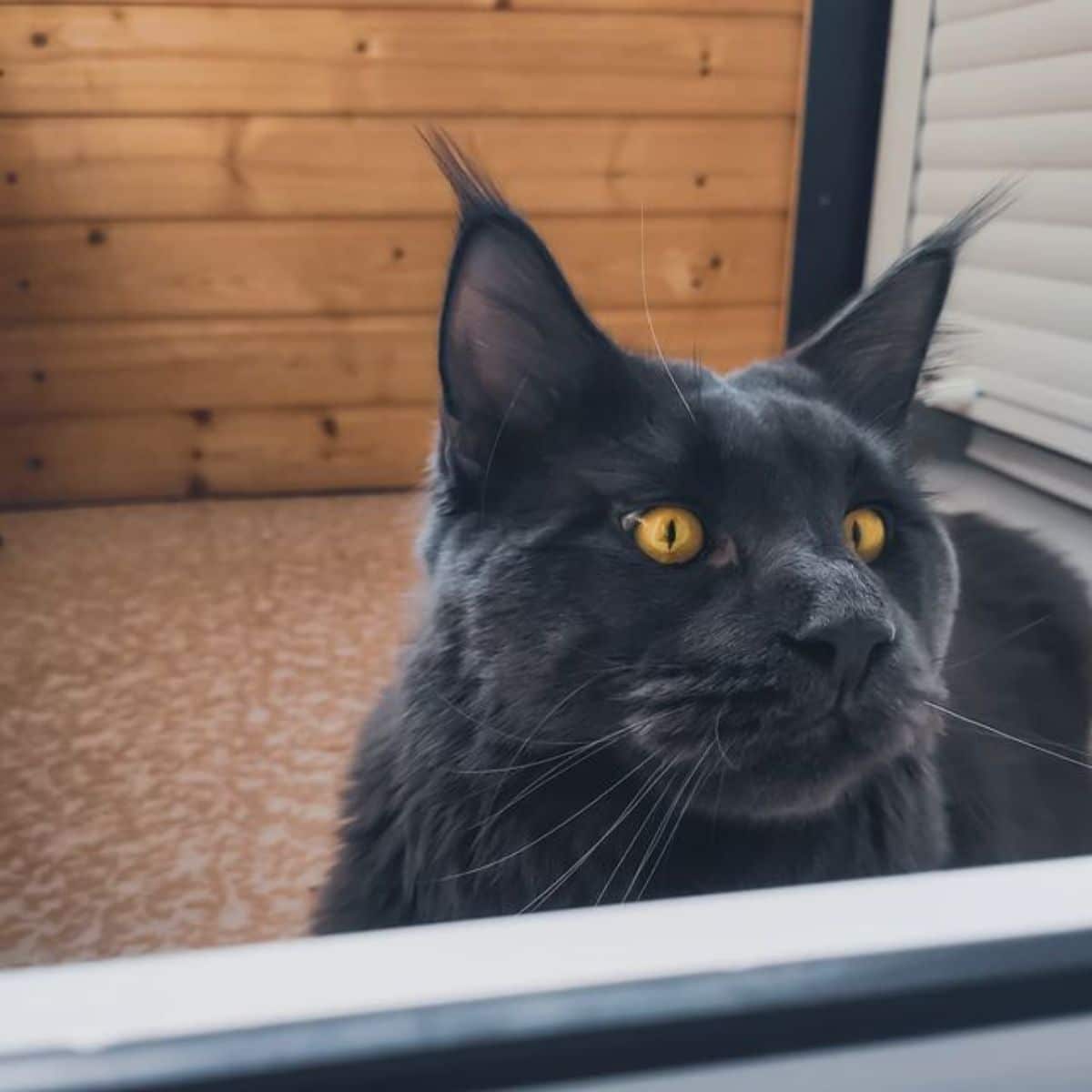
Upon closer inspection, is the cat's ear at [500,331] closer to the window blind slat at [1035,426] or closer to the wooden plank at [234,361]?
the window blind slat at [1035,426]

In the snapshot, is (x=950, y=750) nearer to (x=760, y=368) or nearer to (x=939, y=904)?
(x=760, y=368)

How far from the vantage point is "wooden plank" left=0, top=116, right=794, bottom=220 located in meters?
2.17

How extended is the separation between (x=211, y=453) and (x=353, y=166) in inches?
26.7

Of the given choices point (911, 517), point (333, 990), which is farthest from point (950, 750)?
point (333, 990)

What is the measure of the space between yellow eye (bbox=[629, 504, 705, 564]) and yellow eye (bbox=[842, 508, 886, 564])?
14cm

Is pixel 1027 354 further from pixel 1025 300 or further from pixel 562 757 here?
pixel 562 757

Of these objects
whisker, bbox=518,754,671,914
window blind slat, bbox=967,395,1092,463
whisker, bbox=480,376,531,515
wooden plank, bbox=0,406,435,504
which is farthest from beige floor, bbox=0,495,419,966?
→ window blind slat, bbox=967,395,1092,463

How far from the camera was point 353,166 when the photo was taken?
2.24m

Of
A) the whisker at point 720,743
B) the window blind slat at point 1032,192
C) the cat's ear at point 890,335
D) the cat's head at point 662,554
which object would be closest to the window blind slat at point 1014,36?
the window blind slat at point 1032,192

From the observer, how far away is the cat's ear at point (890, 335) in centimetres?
98

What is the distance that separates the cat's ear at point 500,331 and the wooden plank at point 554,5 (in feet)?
5.05

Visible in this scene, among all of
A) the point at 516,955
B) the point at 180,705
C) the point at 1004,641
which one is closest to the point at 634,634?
the point at 516,955

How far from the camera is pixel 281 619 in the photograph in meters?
1.91

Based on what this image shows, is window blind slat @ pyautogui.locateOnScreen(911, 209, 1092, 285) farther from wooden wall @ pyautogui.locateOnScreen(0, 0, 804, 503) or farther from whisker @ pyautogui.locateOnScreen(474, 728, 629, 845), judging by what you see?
whisker @ pyautogui.locateOnScreen(474, 728, 629, 845)
